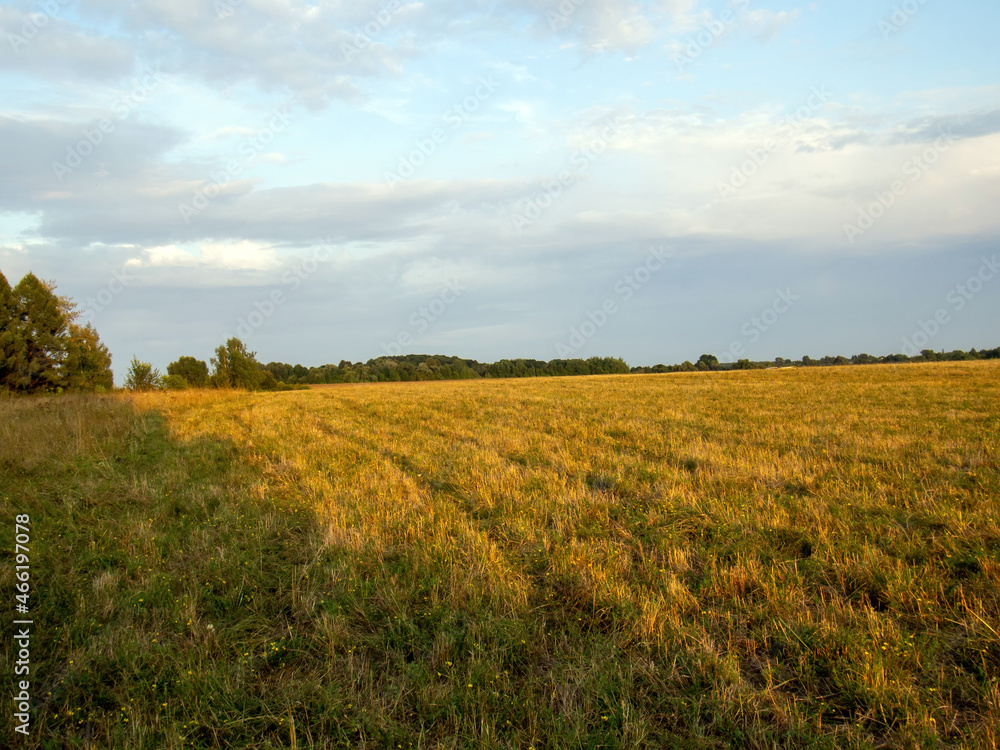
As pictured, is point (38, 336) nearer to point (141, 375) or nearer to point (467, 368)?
point (141, 375)

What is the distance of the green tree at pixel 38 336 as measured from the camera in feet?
112

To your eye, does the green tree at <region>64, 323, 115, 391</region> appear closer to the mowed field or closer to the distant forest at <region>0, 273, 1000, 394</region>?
the distant forest at <region>0, 273, 1000, 394</region>

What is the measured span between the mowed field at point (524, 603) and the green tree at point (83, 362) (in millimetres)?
35033

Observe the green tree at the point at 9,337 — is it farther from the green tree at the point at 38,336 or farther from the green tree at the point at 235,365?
the green tree at the point at 235,365

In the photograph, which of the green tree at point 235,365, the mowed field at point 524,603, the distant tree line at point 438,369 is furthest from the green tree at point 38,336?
the distant tree line at point 438,369

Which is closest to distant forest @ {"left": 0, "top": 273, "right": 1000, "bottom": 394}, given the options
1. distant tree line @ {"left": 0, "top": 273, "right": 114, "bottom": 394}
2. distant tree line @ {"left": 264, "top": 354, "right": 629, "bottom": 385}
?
distant tree line @ {"left": 0, "top": 273, "right": 114, "bottom": 394}

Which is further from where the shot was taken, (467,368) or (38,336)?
(467,368)

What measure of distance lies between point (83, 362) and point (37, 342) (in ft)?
17.1

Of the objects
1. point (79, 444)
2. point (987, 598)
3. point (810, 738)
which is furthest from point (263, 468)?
point (987, 598)

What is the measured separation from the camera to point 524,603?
4496mm

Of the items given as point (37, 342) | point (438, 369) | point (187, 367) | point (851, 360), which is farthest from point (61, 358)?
point (851, 360)

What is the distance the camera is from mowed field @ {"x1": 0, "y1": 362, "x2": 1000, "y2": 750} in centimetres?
323

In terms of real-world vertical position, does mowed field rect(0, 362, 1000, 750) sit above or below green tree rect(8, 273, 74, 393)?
below

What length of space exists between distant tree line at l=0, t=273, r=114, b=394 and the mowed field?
32.2 meters
